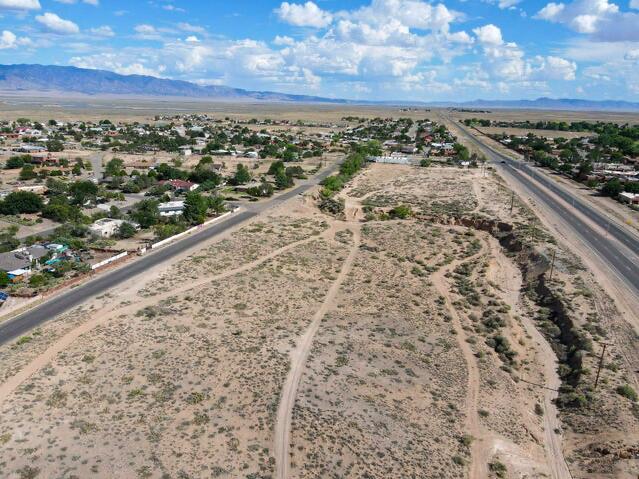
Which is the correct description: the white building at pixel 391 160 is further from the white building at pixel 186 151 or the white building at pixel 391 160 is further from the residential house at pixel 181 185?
the residential house at pixel 181 185

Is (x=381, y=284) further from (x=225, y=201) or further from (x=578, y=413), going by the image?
(x=225, y=201)

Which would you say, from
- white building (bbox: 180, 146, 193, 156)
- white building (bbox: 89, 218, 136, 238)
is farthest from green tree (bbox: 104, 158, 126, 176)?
white building (bbox: 89, 218, 136, 238)

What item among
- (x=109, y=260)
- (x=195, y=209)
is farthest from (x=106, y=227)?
(x=109, y=260)

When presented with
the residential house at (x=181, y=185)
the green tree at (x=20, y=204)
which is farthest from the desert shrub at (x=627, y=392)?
the green tree at (x=20, y=204)

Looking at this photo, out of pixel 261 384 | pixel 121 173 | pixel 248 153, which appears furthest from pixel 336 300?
pixel 248 153

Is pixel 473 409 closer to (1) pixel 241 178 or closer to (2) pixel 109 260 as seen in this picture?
(2) pixel 109 260
